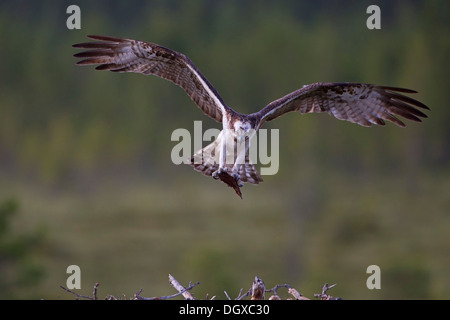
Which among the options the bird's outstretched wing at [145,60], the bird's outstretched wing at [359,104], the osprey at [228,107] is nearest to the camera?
the osprey at [228,107]

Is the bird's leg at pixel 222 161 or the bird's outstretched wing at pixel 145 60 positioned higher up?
the bird's outstretched wing at pixel 145 60

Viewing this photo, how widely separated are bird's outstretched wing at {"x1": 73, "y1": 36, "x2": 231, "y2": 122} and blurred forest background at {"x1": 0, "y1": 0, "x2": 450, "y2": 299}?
24596 mm

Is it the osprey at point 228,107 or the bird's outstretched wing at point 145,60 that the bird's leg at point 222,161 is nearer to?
the osprey at point 228,107

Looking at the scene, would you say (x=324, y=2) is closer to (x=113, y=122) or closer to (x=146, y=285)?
(x=113, y=122)

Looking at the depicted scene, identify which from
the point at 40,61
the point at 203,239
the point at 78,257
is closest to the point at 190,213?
the point at 203,239

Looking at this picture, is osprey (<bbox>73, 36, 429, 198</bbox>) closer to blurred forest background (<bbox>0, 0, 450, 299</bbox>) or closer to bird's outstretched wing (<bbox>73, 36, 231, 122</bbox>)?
Result: bird's outstretched wing (<bbox>73, 36, 231, 122</bbox>)

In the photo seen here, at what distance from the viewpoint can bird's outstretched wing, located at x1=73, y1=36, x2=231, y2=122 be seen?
9.15m

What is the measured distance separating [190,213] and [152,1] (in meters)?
17.8

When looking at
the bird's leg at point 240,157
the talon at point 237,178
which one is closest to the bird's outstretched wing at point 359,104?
the bird's leg at point 240,157

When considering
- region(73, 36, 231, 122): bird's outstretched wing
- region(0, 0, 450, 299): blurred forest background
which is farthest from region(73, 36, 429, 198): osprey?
region(0, 0, 450, 299): blurred forest background

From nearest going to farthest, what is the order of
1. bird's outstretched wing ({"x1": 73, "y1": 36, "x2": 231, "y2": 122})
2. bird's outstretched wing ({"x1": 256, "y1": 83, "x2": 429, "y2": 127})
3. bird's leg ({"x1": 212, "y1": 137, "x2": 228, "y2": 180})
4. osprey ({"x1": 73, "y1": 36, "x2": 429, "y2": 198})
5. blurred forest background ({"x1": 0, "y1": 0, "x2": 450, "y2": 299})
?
bird's leg ({"x1": 212, "y1": 137, "x2": 228, "y2": 180}), osprey ({"x1": 73, "y1": 36, "x2": 429, "y2": 198}), bird's outstretched wing ({"x1": 73, "y1": 36, "x2": 231, "y2": 122}), bird's outstretched wing ({"x1": 256, "y1": 83, "x2": 429, "y2": 127}), blurred forest background ({"x1": 0, "y1": 0, "x2": 450, "y2": 299})

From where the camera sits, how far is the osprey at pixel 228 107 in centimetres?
895

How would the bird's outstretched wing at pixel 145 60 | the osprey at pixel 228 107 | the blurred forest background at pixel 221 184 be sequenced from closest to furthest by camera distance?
the osprey at pixel 228 107
the bird's outstretched wing at pixel 145 60
the blurred forest background at pixel 221 184

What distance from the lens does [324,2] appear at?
52250 mm
